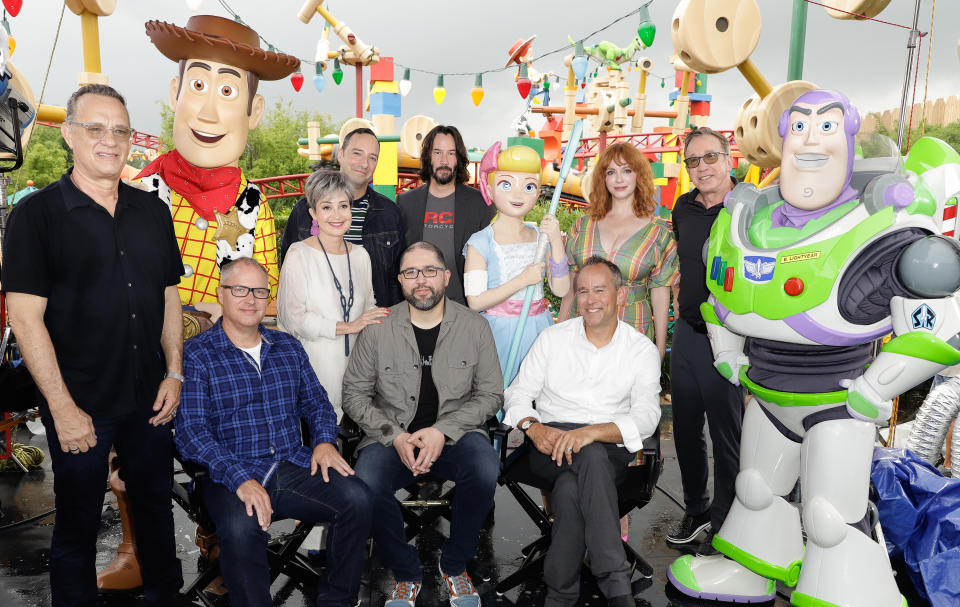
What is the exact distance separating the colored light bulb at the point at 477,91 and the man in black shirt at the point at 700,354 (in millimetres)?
5621

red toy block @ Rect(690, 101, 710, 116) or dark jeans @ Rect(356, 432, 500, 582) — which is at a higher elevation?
red toy block @ Rect(690, 101, 710, 116)

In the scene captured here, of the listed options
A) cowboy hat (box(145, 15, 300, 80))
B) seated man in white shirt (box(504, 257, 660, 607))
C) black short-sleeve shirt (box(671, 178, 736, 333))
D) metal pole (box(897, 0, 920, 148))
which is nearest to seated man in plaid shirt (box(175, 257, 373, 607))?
seated man in white shirt (box(504, 257, 660, 607))

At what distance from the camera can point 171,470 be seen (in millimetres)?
2785

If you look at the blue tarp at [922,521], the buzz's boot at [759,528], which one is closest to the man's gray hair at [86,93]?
the buzz's boot at [759,528]

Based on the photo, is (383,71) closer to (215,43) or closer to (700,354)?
(215,43)

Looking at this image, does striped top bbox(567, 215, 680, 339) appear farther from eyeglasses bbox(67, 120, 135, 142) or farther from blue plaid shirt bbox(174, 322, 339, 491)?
eyeglasses bbox(67, 120, 135, 142)

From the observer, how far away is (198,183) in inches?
133

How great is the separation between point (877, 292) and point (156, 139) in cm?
2635

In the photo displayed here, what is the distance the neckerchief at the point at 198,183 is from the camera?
3363 millimetres

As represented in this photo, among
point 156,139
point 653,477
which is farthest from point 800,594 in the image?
point 156,139

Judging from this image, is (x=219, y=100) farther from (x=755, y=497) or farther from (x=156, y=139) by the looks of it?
(x=156, y=139)

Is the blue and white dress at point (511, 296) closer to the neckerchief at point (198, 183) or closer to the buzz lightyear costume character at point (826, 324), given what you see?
the buzz lightyear costume character at point (826, 324)

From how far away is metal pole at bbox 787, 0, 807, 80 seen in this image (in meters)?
5.33

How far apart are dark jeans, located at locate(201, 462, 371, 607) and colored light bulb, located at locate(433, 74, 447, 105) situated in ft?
21.6
